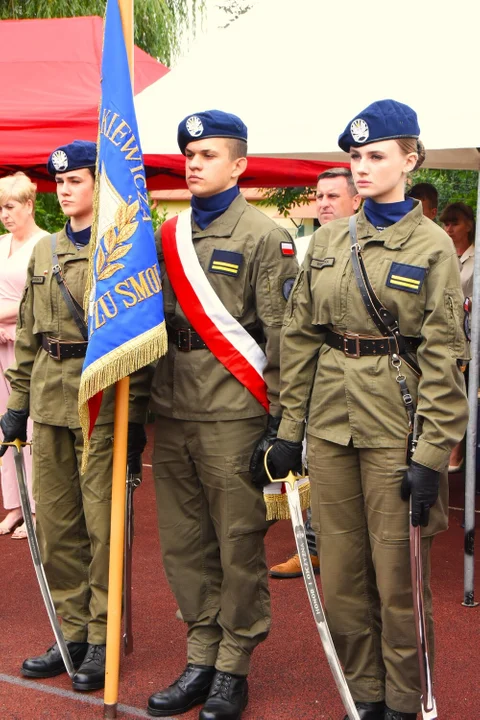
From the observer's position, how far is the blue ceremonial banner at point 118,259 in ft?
11.8

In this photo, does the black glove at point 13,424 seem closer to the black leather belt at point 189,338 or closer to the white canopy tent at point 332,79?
the black leather belt at point 189,338

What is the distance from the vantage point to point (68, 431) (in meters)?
4.07

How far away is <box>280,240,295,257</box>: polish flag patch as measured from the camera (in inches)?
145

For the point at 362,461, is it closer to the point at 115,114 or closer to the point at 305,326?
the point at 305,326

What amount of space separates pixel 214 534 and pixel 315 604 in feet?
2.26

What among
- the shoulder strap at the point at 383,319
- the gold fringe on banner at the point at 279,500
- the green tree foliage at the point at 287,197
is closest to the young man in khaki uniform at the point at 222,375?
the gold fringe on banner at the point at 279,500

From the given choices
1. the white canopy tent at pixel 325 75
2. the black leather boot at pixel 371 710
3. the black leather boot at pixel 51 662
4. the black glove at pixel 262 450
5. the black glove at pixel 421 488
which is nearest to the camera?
the black glove at pixel 421 488

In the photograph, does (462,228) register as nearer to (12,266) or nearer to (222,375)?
(12,266)

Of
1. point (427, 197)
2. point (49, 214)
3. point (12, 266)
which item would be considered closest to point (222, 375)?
point (12, 266)

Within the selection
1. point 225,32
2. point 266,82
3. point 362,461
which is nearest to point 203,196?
point 362,461

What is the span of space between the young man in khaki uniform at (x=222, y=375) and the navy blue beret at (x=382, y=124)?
573mm

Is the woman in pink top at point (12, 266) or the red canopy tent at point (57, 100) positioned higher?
the red canopy tent at point (57, 100)

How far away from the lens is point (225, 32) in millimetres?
6582

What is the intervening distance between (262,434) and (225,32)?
374cm
